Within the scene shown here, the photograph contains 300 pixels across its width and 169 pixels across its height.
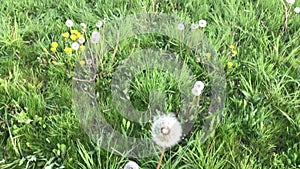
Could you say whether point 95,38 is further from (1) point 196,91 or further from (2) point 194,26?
(1) point 196,91

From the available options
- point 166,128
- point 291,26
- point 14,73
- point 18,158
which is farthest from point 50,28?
point 291,26

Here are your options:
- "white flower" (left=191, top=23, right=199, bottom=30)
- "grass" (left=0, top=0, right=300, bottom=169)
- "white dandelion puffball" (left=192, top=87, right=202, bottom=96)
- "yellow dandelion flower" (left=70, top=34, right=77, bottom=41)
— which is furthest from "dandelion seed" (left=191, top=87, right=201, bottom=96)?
"yellow dandelion flower" (left=70, top=34, right=77, bottom=41)

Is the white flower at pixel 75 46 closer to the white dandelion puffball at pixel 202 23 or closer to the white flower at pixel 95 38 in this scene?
the white flower at pixel 95 38

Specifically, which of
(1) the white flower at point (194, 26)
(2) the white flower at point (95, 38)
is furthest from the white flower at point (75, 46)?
(1) the white flower at point (194, 26)

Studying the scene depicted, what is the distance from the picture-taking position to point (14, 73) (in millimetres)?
2395

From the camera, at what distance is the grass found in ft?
6.56

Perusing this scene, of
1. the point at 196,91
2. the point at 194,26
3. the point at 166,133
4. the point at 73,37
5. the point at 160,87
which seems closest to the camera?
the point at 166,133

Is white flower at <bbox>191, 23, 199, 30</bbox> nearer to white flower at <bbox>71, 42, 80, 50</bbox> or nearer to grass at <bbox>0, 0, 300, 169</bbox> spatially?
grass at <bbox>0, 0, 300, 169</bbox>

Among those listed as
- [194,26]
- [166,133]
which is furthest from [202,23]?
[166,133]

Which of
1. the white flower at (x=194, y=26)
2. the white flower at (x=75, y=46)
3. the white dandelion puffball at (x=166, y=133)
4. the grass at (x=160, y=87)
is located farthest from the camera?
the white flower at (x=194, y=26)

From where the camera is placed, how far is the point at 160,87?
7.52 ft

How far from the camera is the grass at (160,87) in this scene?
2.00m

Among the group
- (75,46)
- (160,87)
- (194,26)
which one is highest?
(194,26)

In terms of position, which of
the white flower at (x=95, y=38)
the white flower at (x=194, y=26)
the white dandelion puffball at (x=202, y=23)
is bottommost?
the white flower at (x=95, y=38)
